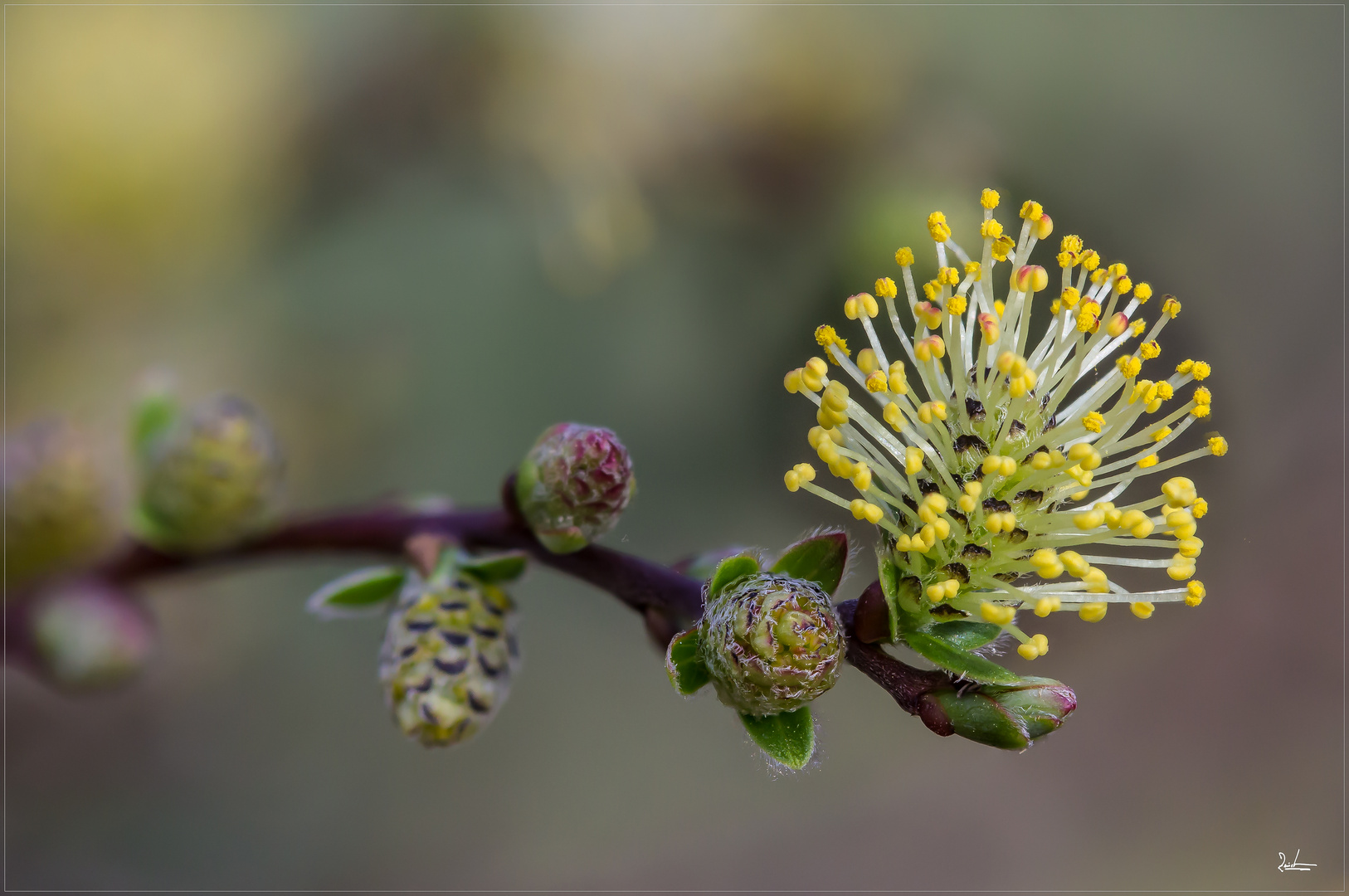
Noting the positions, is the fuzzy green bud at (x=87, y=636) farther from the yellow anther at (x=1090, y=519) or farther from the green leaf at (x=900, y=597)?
the yellow anther at (x=1090, y=519)

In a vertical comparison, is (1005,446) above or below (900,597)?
above

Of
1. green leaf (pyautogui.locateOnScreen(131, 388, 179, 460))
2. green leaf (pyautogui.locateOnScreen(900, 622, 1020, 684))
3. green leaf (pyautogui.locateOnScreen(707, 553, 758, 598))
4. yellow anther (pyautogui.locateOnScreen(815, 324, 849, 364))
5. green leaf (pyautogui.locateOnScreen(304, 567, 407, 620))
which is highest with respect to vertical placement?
yellow anther (pyautogui.locateOnScreen(815, 324, 849, 364))

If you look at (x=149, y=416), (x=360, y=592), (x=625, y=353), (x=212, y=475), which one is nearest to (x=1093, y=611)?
(x=360, y=592)

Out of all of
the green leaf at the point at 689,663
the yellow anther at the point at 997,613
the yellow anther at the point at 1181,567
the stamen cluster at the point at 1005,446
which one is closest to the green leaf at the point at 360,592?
the green leaf at the point at 689,663
